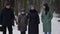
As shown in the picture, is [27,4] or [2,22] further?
[27,4]

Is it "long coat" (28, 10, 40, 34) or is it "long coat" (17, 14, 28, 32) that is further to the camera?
"long coat" (28, 10, 40, 34)

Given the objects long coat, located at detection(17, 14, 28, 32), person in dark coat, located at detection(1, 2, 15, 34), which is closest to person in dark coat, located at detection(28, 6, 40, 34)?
long coat, located at detection(17, 14, 28, 32)

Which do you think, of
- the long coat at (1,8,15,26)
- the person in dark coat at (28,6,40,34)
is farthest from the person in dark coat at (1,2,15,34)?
the person in dark coat at (28,6,40,34)

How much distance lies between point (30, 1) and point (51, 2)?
1.84 meters

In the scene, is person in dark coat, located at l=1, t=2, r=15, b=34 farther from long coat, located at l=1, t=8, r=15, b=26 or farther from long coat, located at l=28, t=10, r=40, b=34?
long coat, located at l=28, t=10, r=40, b=34

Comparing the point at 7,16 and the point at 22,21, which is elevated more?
the point at 7,16

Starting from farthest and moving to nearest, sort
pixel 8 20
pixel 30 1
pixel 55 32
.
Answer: pixel 30 1 < pixel 55 32 < pixel 8 20

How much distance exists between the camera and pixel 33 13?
1076cm

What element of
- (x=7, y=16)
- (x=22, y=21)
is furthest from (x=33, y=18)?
(x=7, y=16)

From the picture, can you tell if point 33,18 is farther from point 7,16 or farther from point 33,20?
point 7,16

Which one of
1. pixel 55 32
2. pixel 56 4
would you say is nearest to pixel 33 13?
pixel 55 32

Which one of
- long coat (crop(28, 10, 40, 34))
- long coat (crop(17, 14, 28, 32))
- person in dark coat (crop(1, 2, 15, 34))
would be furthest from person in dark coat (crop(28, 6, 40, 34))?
person in dark coat (crop(1, 2, 15, 34))

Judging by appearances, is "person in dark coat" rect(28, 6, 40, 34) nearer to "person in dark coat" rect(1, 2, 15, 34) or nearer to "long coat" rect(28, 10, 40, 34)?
"long coat" rect(28, 10, 40, 34)

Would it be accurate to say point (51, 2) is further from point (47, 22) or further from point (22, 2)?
point (47, 22)
